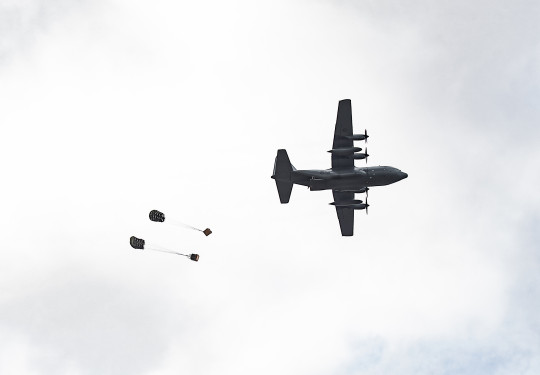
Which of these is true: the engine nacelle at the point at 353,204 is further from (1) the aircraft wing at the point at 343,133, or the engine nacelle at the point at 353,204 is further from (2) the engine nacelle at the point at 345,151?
(2) the engine nacelle at the point at 345,151

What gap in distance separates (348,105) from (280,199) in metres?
15.9

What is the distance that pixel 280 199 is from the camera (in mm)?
82250

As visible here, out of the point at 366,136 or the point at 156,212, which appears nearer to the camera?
the point at 156,212

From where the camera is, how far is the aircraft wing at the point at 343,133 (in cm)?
8212

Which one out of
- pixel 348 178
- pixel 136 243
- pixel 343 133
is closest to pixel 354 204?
pixel 348 178

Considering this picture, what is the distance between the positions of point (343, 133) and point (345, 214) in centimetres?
1440

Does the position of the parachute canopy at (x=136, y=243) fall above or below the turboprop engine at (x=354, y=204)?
below

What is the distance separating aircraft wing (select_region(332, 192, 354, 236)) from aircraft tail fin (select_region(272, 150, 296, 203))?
10367 millimetres

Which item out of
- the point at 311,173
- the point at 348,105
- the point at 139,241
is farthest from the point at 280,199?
the point at 139,241

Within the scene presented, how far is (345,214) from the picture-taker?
9138 cm

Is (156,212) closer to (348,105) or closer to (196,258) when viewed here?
(196,258)

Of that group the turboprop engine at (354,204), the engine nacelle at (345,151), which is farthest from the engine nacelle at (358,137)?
the turboprop engine at (354,204)

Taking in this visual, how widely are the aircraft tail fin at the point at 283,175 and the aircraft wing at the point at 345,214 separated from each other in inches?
408

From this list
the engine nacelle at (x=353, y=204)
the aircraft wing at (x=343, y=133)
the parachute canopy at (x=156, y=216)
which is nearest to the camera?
the parachute canopy at (x=156, y=216)
